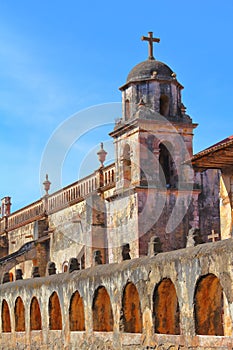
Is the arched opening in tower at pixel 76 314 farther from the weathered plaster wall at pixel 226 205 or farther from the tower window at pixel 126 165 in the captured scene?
the tower window at pixel 126 165

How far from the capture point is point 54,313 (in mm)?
18109

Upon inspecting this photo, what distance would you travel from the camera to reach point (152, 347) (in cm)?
1330

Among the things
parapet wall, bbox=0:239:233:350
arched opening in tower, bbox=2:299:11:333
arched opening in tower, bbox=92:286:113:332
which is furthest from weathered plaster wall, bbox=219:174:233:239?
arched opening in tower, bbox=2:299:11:333

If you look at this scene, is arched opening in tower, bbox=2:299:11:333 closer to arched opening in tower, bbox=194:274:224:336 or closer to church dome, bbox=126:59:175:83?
church dome, bbox=126:59:175:83

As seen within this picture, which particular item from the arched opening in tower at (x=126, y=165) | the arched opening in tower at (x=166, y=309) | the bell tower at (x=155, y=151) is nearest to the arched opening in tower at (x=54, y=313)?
the bell tower at (x=155, y=151)

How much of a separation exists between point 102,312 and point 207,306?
397 cm

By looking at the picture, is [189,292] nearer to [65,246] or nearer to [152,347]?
[152,347]

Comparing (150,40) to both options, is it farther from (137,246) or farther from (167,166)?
(137,246)

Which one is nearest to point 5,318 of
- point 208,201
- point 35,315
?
point 35,315

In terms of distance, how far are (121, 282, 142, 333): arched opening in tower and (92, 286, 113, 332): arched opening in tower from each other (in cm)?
110

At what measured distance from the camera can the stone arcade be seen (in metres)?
12.5

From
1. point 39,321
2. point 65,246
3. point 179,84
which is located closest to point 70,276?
point 39,321

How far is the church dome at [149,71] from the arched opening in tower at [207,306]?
11.3 m

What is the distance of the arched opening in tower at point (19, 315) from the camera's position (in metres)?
20.1
